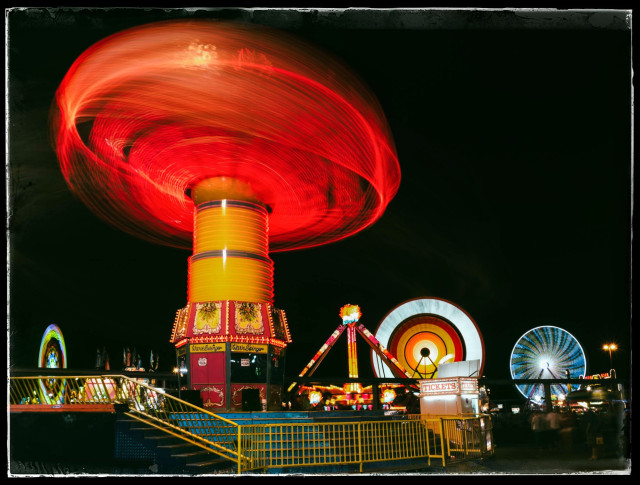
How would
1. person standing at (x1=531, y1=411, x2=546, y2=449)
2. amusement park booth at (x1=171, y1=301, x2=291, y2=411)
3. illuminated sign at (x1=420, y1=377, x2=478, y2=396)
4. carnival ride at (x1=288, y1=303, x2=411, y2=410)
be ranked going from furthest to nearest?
carnival ride at (x1=288, y1=303, x2=411, y2=410) → person standing at (x1=531, y1=411, x2=546, y2=449) → amusement park booth at (x1=171, y1=301, x2=291, y2=411) → illuminated sign at (x1=420, y1=377, x2=478, y2=396)

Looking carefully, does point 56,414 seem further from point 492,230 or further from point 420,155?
point 492,230

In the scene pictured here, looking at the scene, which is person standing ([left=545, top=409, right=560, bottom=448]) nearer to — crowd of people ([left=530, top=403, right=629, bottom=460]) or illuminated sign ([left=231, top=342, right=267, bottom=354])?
crowd of people ([left=530, top=403, right=629, bottom=460])

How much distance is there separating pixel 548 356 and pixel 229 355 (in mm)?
29815

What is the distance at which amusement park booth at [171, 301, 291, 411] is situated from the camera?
22.6 metres

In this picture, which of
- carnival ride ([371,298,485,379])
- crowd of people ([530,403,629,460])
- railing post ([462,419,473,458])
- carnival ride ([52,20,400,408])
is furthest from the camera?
carnival ride ([371,298,485,379])

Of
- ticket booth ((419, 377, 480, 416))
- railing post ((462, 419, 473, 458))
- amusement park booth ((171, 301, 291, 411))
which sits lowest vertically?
railing post ((462, 419, 473, 458))

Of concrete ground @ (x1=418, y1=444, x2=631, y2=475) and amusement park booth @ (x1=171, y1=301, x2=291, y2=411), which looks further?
amusement park booth @ (x1=171, y1=301, x2=291, y2=411)

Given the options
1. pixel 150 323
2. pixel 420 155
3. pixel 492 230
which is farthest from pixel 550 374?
pixel 150 323

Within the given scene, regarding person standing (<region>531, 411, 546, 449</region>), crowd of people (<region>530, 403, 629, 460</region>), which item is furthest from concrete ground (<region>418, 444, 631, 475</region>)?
person standing (<region>531, 411, 546, 449</region>)

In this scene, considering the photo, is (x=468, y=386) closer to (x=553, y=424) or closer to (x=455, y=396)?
(x=455, y=396)

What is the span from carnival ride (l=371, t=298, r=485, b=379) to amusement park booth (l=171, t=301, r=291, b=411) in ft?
85.8

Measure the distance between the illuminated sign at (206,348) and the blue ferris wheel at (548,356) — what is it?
2904cm

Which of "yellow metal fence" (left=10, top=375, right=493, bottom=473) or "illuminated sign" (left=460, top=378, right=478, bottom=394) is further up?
"illuminated sign" (left=460, top=378, right=478, bottom=394)

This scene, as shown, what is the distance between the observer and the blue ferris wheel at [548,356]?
44.1 m
